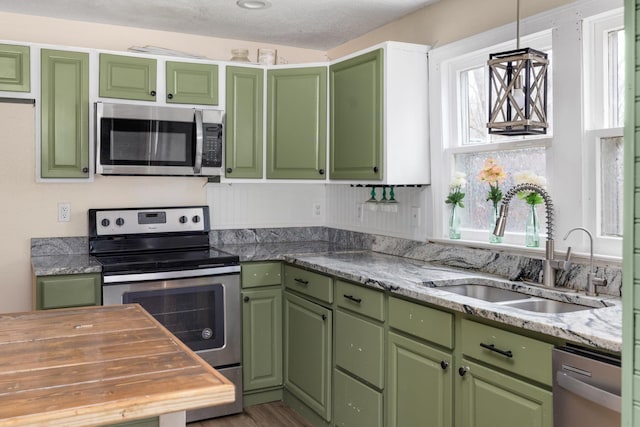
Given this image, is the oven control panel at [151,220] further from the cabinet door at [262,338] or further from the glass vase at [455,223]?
the glass vase at [455,223]

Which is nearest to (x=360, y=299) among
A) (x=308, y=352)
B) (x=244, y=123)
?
(x=308, y=352)

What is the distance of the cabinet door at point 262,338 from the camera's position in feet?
11.9

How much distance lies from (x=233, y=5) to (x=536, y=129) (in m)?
1.85

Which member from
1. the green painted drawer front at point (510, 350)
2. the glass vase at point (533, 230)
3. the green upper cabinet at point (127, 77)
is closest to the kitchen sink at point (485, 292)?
the glass vase at point (533, 230)

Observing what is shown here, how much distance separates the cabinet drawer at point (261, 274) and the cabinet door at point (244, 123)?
0.61 m

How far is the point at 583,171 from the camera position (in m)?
2.55

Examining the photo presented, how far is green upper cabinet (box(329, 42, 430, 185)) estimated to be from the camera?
327 centimetres

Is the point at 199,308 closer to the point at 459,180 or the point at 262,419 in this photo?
the point at 262,419

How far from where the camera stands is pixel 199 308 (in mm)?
3461

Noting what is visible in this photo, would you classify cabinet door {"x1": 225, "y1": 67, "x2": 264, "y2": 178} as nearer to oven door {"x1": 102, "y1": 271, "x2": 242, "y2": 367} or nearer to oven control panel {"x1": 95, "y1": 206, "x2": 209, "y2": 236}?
oven control panel {"x1": 95, "y1": 206, "x2": 209, "y2": 236}

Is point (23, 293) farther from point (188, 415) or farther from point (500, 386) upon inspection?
point (500, 386)

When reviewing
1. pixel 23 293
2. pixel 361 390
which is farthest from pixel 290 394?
pixel 23 293

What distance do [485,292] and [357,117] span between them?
1280 millimetres

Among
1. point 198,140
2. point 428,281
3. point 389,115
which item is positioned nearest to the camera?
point 428,281
